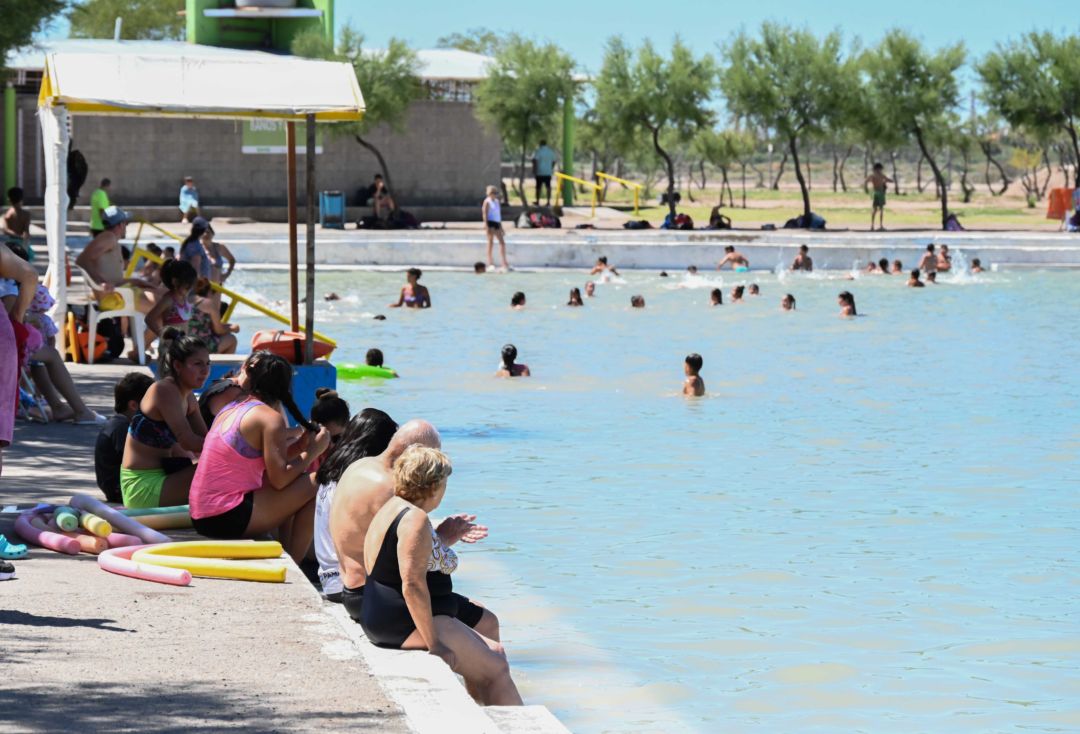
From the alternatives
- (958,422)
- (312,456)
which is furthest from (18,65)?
(312,456)

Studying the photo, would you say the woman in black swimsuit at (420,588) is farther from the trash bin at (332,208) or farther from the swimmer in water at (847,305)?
the trash bin at (332,208)

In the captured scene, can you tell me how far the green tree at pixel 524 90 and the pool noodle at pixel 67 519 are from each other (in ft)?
116

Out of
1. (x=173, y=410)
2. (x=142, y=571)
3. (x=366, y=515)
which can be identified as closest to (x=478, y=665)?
(x=366, y=515)

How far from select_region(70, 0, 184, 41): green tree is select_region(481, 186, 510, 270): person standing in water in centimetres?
4918

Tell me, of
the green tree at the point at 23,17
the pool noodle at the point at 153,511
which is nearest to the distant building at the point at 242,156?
the green tree at the point at 23,17

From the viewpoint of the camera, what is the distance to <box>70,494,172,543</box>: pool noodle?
7.36 metres

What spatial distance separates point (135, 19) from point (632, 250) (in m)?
51.5

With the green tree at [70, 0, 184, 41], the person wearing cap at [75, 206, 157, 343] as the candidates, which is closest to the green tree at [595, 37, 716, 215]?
the person wearing cap at [75, 206, 157, 343]

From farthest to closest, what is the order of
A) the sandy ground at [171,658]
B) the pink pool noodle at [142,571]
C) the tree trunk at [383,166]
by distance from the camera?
1. the tree trunk at [383,166]
2. the pink pool noodle at [142,571]
3. the sandy ground at [171,658]

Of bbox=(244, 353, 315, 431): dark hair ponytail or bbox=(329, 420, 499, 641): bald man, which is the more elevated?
bbox=(244, 353, 315, 431): dark hair ponytail

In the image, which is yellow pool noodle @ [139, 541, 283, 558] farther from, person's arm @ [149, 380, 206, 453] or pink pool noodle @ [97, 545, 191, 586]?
person's arm @ [149, 380, 206, 453]

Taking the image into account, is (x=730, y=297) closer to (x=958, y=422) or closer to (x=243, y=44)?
(x=958, y=422)

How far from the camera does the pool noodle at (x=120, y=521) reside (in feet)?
24.2

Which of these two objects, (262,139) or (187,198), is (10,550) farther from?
(262,139)
